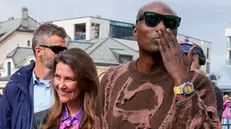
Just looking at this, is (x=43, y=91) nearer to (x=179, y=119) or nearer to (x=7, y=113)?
(x=7, y=113)

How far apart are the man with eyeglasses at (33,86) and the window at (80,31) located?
50.3 meters

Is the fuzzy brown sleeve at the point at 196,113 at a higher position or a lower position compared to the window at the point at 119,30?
lower

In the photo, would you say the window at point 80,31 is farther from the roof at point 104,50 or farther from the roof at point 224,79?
the roof at point 224,79

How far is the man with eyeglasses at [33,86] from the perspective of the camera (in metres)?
2.97

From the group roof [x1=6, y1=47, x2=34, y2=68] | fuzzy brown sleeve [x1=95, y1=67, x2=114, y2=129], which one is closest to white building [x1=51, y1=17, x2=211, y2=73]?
roof [x1=6, y1=47, x2=34, y2=68]

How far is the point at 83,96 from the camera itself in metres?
2.73

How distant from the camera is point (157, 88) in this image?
1.75 metres

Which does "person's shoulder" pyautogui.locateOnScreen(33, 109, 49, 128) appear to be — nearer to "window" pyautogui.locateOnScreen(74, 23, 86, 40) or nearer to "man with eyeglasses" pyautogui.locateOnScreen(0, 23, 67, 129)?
"man with eyeglasses" pyautogui.locateOnScreen(0, 23, 67, 129)

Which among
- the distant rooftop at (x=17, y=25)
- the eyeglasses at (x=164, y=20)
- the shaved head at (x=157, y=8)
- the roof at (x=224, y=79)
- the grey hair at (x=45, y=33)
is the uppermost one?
the distant rooftop at (x=17, y=25)

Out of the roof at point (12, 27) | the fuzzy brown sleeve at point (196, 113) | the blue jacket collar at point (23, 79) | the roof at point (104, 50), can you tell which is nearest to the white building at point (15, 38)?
the roof at point (12, 27)

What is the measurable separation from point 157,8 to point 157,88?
1.17 ft

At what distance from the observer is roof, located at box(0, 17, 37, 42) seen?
52.2m

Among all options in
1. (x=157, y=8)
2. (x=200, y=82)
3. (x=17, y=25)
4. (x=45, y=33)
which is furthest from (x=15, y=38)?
(x=200, y=82)

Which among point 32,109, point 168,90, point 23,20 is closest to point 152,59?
point 168,90
